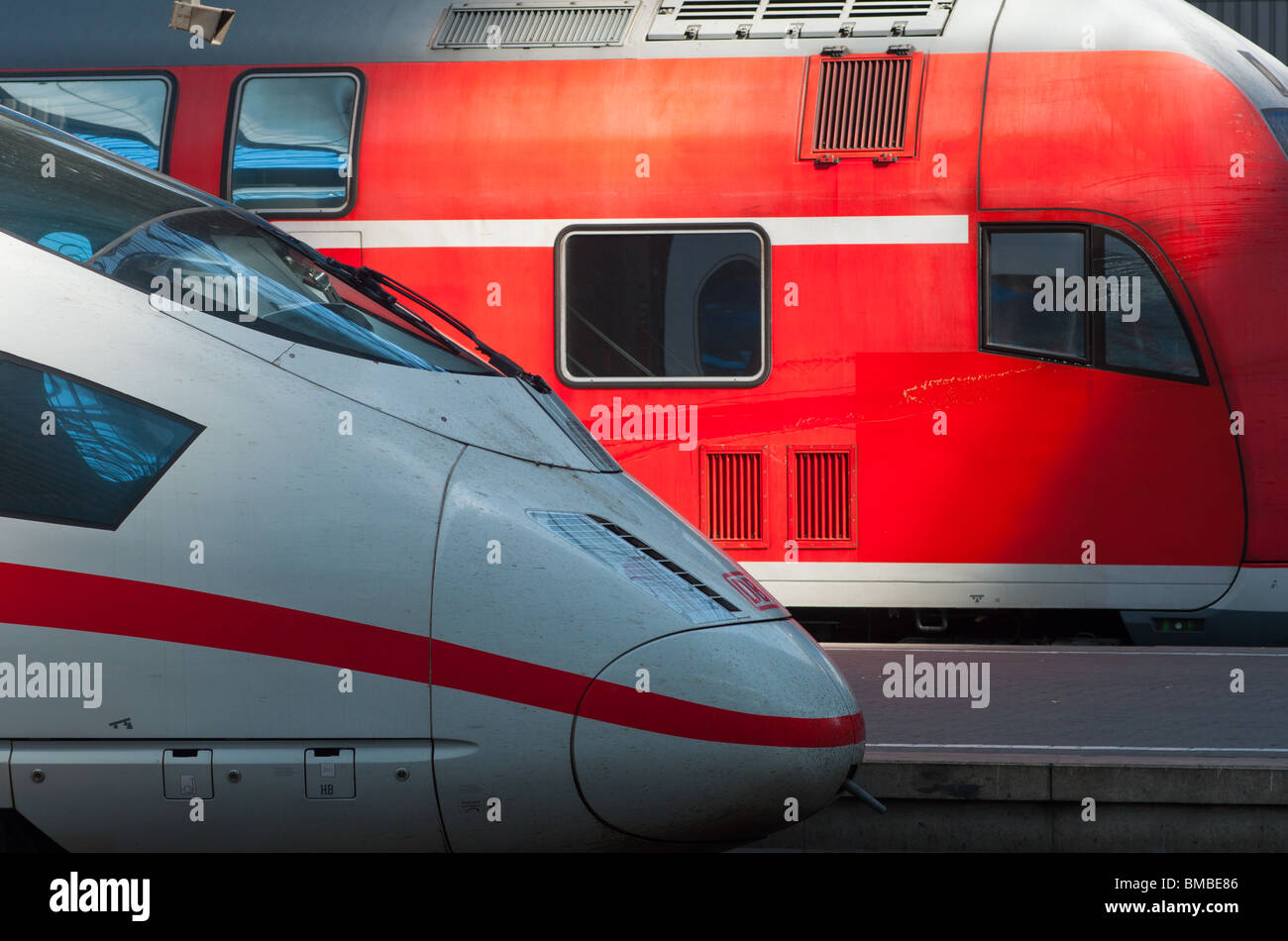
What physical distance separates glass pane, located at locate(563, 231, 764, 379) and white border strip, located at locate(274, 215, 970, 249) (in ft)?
0.33

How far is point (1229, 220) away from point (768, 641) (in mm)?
5008

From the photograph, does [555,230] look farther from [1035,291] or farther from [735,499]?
[1035,291]

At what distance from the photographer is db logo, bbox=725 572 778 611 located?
3795mm

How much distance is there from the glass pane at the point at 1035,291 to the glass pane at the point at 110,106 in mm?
4744

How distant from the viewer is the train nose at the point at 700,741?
133 inches

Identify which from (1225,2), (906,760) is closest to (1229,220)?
(906,760)

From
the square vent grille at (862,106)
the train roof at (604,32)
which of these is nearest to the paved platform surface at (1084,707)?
the square vent grille at (862,106)

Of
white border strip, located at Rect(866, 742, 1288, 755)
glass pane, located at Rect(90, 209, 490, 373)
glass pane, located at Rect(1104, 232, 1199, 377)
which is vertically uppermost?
glass pane, located at Rect(1104, 232, 1199, 377)

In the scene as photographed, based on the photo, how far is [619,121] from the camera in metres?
7.75

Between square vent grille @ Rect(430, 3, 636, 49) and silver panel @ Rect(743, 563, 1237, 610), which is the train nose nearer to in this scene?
silver panel @ Rect(743, 563, 1237, 610)

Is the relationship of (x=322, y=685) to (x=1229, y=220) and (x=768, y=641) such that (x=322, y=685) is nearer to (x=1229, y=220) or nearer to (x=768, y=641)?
(x=768, y=641)

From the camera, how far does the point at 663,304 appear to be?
769cm

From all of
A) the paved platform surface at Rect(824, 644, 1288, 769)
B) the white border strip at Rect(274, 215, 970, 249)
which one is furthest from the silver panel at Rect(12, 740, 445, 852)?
the white border strip at Rect(274, 215, 970, 249)

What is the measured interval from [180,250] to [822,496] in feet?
14.6
